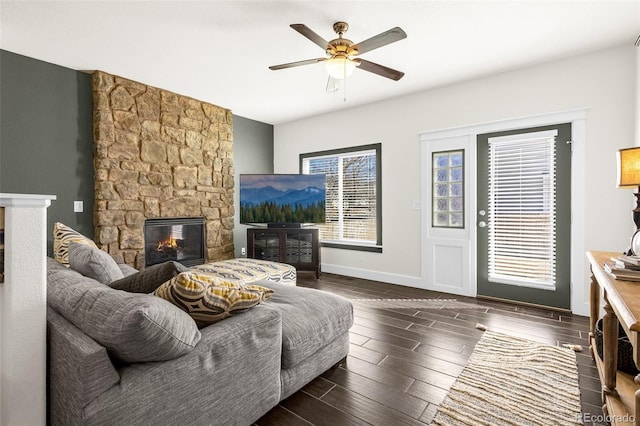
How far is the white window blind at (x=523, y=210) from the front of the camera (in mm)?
3455

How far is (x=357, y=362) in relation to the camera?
2.30 meters

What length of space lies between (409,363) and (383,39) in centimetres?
240

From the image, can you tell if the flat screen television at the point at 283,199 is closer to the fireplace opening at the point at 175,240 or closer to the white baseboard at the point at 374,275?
the fireplace opening at the point at 175,240

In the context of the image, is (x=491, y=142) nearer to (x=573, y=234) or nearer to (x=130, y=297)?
(x=573, y=234)

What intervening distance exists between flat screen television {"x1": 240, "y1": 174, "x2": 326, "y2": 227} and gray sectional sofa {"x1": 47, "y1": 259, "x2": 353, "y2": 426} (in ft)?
11.1

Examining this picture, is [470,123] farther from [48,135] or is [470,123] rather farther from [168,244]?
[48,135]

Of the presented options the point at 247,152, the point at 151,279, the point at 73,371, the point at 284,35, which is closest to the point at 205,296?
the point at 151,279

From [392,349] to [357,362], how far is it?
0.37 meters

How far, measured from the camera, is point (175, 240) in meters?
4.50

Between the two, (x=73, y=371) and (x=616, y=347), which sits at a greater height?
(x=73, y=371)

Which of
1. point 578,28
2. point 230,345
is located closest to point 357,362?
point 230,345

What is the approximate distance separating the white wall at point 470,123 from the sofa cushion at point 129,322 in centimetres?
373

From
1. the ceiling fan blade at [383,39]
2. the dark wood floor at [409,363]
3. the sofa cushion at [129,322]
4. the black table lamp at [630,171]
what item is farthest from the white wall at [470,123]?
the sofa cushion at [129,322]

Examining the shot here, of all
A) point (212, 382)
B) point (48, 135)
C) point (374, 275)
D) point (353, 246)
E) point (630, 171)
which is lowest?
point (374, 275)
